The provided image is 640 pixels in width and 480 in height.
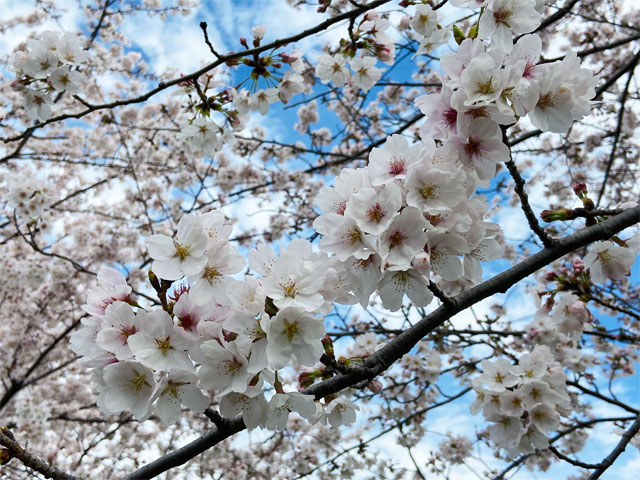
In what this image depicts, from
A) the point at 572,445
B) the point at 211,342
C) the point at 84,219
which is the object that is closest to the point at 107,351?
the point at 211,342

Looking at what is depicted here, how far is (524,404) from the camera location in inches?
82.8

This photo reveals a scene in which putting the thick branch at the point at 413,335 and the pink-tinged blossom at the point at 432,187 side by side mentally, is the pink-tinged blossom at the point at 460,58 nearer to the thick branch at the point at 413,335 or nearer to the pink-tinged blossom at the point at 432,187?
the pink-tinged blossom at the point at 432,187

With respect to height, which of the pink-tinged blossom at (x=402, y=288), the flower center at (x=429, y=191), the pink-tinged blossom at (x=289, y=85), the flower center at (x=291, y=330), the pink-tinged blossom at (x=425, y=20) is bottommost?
the flower center at (x=291, y=330)

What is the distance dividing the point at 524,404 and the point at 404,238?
4.80ft

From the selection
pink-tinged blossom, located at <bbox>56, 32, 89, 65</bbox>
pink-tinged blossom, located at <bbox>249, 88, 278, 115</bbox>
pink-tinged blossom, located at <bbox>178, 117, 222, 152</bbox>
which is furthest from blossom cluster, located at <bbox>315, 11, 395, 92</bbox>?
pink-tinged blossom, located at <bbox>56, 32, 89, 65</bbox>

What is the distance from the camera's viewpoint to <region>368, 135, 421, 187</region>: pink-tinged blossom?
1.16 metres

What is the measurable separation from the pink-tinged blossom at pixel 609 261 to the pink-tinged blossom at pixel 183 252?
1.79 metres

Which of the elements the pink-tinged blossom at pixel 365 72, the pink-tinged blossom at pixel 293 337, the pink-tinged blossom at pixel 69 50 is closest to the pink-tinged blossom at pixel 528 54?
the pink-tinged blossom at pixel 293 337

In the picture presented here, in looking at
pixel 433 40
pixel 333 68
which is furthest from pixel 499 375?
pixel 333 68

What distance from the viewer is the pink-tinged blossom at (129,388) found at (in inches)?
44.4

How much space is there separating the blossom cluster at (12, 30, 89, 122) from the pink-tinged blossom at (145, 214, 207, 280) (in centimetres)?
240

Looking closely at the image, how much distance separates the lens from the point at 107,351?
3.72 feet

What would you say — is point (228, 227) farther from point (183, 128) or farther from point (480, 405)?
point (183, 128)

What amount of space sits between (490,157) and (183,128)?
2.56 m
